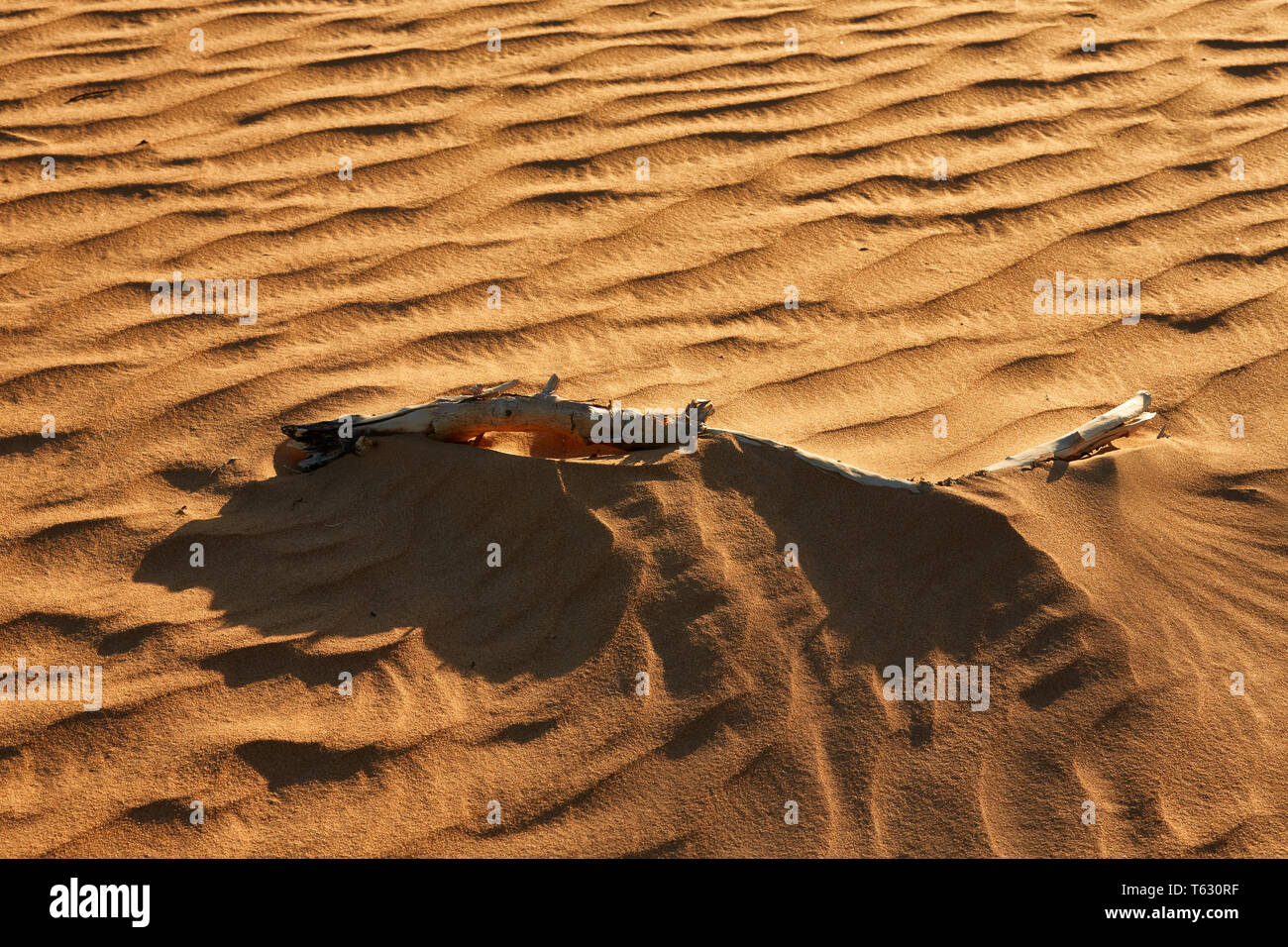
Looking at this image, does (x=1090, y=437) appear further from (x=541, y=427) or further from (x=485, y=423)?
(x=485, y=423)

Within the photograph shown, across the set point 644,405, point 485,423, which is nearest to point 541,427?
point 485,423

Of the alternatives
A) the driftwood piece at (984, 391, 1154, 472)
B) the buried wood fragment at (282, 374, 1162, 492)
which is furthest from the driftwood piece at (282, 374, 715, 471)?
the driftwood piece at (984, 391, 1154, 472)

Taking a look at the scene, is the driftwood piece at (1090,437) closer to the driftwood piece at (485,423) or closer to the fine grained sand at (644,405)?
the fine grained sand at (644,405)

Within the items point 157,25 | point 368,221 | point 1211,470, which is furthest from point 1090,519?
point 157,25

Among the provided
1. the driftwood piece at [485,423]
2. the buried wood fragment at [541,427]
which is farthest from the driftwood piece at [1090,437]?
the driftwood piece at [485,423]

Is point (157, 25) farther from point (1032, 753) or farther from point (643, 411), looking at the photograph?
point (1032, 753)

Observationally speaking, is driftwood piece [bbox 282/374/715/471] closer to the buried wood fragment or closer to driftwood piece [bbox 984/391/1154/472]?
the buried wood fragment

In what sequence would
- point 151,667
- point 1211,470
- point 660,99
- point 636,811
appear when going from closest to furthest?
point 636,811
point 151,667
point 1211,470
point 660,99
